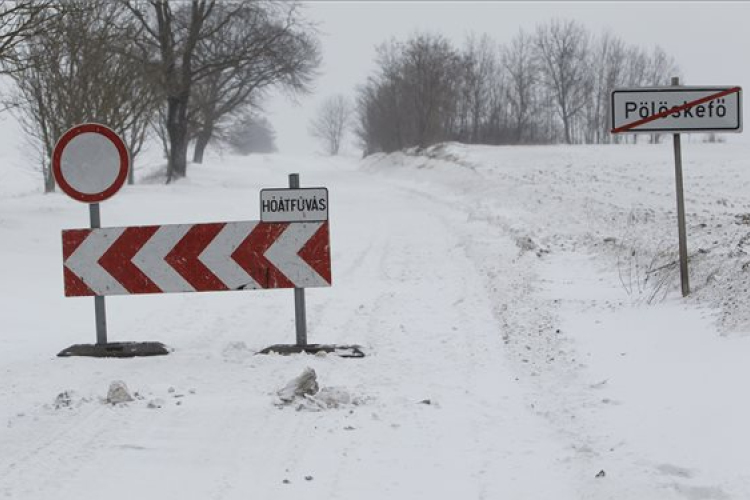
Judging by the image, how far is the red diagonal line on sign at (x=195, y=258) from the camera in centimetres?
672

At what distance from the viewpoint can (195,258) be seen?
674cm

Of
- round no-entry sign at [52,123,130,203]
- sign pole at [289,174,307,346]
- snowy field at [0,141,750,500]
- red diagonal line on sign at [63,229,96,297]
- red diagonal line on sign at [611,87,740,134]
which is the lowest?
snowy field at [0,141,750,500]

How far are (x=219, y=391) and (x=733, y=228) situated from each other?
829cm

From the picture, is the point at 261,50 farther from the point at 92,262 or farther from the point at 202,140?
the point at 92,262

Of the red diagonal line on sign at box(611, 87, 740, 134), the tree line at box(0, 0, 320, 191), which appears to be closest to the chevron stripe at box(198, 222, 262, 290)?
the red diagonal line on sign at box(611, 87, 740, 134)

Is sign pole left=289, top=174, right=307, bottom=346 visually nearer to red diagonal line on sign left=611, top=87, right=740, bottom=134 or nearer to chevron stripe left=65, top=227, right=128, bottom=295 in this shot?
chevron stripe left=65, top=227, right=128, bottom=295

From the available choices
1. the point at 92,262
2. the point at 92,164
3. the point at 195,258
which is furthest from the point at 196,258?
the point at 92,164

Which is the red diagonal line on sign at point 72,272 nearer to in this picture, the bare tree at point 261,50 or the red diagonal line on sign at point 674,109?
the red diagonal line on sign at point 674,109

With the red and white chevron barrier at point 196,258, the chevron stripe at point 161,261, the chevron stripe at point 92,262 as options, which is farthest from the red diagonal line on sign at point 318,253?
the chevron stripe at point 92,262

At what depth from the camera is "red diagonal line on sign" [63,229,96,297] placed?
6.65 meters

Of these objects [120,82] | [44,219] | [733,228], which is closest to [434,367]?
[733,228]

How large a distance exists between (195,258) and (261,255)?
1.87 ft

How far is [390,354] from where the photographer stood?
21.3ft

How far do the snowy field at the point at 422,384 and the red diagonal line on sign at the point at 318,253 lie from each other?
0.76 m
